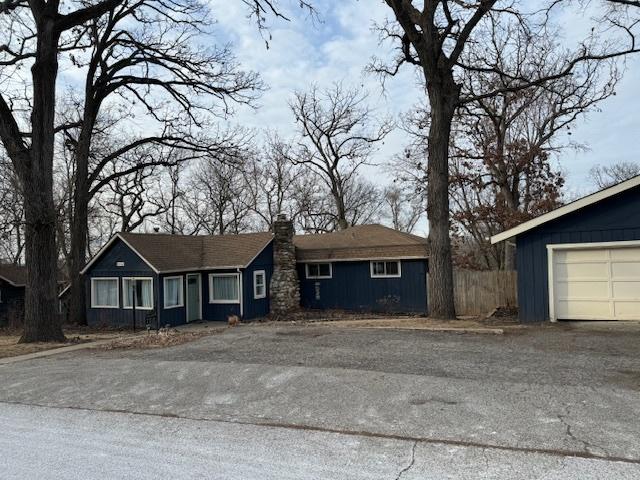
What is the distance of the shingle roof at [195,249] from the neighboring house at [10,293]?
41.2ft

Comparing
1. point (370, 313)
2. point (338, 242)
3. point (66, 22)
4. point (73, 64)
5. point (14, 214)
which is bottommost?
point (370, 313)

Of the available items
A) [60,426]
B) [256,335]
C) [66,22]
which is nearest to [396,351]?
[256,335]

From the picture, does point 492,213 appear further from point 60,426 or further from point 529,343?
point 60,426

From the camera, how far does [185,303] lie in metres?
23.9

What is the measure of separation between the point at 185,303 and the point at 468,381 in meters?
18.2

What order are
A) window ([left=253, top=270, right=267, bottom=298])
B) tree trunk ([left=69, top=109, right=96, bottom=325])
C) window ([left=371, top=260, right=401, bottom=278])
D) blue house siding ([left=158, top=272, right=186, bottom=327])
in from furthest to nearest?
window ([left=253, top=270, right=267, bottom=298]) → window ([left=371, top=260, right=401, bottom=278]) → tree trunk ([left=69, top=109, right=96, bottom=325]) → blue house siding ([left=158, top=272, right=186, bottom=327])

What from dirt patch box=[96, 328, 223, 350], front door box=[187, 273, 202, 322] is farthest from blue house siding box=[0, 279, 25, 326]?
dirt patch box=[96, 328, 223, 350]

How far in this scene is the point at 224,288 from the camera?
80.4 feet

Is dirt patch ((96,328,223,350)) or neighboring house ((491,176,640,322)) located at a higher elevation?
neighboring house ((491,176,640,322))

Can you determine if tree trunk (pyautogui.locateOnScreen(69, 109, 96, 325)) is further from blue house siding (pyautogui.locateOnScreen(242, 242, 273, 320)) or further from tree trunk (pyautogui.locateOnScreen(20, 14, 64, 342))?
tree trunk (pyautogui.locateOnScreen(20, 14, 64, 342))

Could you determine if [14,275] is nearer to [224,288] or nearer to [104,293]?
[104,293]

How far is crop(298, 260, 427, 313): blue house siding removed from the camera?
943 inches

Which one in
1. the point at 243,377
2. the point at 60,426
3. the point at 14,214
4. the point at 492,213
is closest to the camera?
the point at 60,426

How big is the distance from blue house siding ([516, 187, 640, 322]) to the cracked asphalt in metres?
3.67
